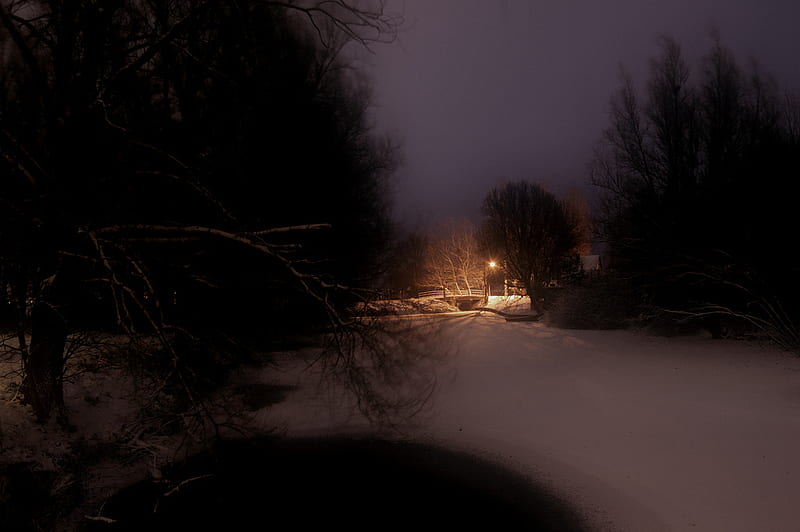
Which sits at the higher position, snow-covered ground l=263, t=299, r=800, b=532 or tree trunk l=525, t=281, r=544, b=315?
tree trunk l=525, t=281, r=544, b=315

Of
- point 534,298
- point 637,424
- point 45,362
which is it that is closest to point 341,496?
point 45,362

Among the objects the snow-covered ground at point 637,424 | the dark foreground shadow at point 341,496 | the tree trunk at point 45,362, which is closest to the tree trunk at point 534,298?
the snow-covered ground at point 637,424

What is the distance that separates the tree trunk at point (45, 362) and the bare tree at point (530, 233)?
2059 cm

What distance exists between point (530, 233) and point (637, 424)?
18.4 m

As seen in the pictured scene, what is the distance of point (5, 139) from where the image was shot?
417 centimetres

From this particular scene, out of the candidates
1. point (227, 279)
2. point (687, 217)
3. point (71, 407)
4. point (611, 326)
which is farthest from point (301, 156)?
point (611, 326)

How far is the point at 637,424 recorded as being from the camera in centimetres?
809

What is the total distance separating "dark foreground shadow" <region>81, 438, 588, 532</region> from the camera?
597cm

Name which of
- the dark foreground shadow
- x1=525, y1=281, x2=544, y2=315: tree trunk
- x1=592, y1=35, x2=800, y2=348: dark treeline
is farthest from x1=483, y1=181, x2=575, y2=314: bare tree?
the dark foreground shadow

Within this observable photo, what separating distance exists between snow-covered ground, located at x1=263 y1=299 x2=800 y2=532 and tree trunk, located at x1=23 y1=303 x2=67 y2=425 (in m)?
3.96

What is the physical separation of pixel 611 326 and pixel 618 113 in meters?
7.84

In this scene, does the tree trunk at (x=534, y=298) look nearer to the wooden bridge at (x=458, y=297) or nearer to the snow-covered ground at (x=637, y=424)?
the wooden bridge at (x=458, y=297)

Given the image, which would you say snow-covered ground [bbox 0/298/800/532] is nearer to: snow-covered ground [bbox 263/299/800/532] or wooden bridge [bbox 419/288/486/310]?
snow-covered ground [bbox 263/299/800/532]

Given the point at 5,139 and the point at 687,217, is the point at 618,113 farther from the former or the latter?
the point at 5,139
